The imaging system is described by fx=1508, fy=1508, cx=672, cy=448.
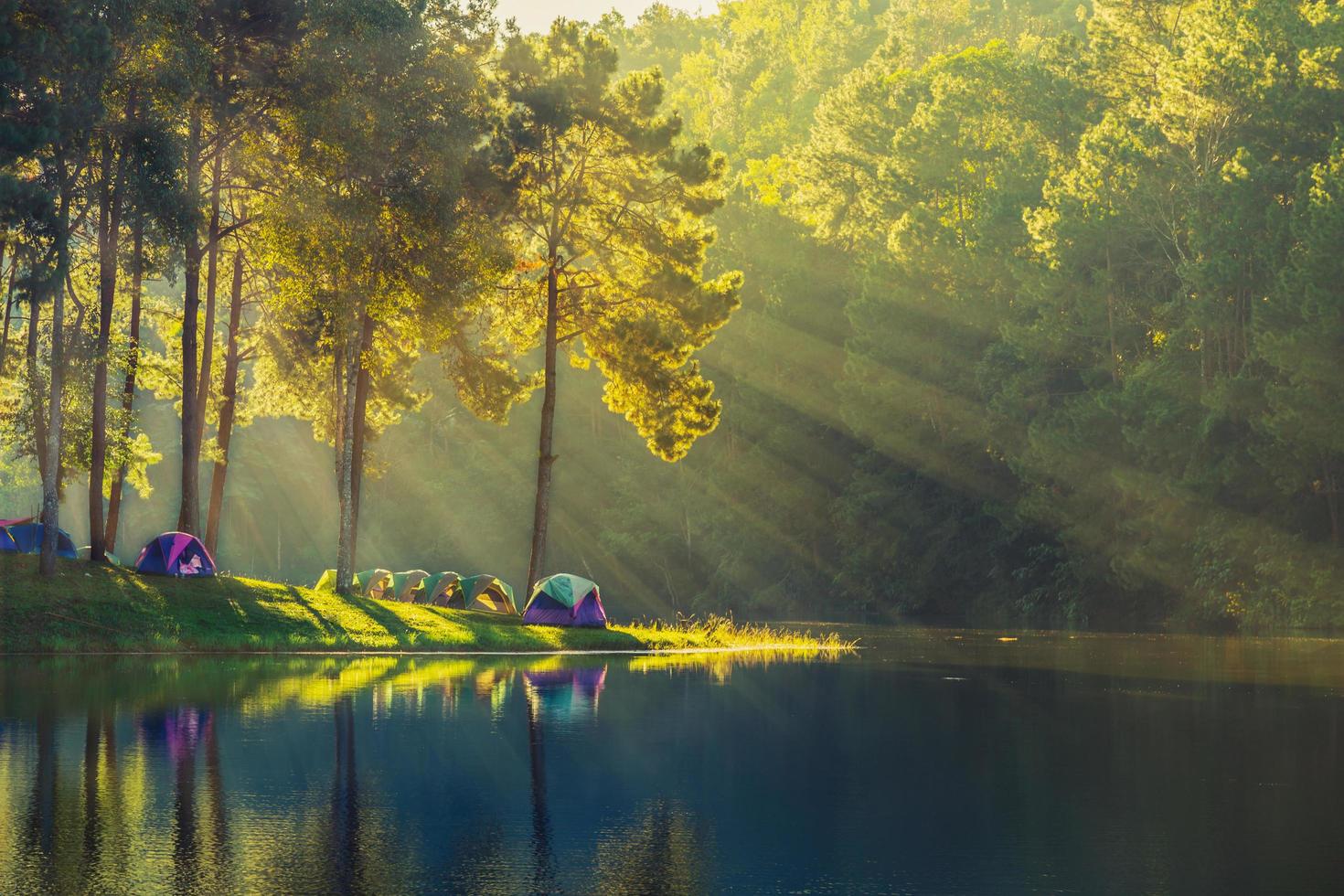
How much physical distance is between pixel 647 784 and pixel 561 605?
27122mm

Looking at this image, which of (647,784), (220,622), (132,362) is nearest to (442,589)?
(132,362)

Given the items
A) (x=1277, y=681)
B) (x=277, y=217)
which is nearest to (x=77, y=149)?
(x=277, y=217)

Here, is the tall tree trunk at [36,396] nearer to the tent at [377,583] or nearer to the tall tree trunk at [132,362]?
the tall tree trunk at [132,362]

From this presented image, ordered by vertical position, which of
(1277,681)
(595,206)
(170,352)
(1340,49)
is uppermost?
(1340,49)

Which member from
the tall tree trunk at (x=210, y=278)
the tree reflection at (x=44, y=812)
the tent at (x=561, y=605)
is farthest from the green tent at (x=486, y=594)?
the tree reflection at (x=44, y=812)

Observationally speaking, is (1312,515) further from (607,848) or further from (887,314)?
(607,848)

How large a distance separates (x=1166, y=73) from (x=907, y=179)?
74.4ft

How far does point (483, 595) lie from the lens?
5512cm

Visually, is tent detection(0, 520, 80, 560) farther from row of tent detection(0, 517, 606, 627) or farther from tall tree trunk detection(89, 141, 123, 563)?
tall tree trunk detection(89, 141, 123, 563)

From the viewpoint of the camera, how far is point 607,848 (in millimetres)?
12523

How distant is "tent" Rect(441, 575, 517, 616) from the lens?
54.8 meters

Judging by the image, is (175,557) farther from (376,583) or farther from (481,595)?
(376,583)

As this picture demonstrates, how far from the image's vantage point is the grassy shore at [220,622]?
1282 inches

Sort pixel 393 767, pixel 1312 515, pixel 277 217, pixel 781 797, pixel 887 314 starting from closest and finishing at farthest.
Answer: pixel 781 797, pixel 393 767, pixel 277 217, pixel 1312 515, pixel 887 314
